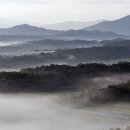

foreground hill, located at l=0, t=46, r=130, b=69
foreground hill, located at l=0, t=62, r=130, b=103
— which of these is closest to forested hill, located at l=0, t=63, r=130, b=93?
foreground hill, located at l=0, t=62, r=130, b=103

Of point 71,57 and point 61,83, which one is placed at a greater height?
point 71,57

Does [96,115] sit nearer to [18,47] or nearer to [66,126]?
[66,126]

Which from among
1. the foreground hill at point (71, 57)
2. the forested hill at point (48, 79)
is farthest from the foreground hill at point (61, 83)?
the foreground hill at point (71, 57)

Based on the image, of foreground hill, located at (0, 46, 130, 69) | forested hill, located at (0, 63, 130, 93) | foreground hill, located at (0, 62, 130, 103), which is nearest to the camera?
foreground hill, located at (0, 62, 130, 103)

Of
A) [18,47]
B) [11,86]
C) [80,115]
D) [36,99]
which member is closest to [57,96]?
[36,99]

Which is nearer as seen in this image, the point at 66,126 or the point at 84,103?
the point at 66,126

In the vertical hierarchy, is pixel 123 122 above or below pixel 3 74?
below

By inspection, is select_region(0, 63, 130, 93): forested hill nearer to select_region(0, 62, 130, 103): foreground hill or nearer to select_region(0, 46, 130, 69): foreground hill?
select_region(0, 62, 130, 103): foreground hill

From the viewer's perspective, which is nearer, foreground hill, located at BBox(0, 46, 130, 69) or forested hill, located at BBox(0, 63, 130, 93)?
forested hill, located at BBox(0, 63, 130, 93)

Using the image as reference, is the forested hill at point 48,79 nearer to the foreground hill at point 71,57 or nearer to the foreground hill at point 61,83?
the foreground hill at point 61,83

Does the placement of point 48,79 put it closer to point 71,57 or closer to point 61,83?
point 61,83

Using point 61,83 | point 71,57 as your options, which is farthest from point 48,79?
point 71,57
